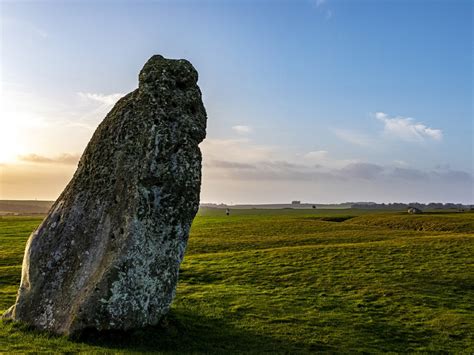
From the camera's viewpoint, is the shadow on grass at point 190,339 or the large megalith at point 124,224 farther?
the large megalith at point 124,224

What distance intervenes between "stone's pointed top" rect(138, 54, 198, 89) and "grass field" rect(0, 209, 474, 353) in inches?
347

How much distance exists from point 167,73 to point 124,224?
593 cm

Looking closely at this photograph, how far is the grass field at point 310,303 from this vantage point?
16.6 m

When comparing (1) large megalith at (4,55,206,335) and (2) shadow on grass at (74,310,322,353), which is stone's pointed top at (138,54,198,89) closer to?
(1) large megalith at (4,55,206,335)

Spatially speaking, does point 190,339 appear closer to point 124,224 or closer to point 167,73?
point 124,224

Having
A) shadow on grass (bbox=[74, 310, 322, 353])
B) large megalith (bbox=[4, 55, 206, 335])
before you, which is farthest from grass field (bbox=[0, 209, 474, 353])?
large megalith (bbox=[4, 55, 206, 335])

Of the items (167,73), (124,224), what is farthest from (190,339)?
(167,73)

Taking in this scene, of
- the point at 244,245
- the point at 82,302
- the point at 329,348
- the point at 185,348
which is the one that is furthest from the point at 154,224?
the point at 244,245

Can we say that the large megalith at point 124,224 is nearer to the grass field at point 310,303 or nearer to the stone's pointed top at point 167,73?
the stone's pointed top at point 167,73

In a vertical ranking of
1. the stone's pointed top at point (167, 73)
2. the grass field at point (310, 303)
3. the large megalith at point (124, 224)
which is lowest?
the grass field at point (310, 303)

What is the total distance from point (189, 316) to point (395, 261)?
2072cm

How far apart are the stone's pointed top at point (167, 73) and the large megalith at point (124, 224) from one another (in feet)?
0.15

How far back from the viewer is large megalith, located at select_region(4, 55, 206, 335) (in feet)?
50.5

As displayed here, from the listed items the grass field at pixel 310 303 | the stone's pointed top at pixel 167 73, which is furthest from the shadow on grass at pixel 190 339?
the stone's pointed top at pixel 167 73
